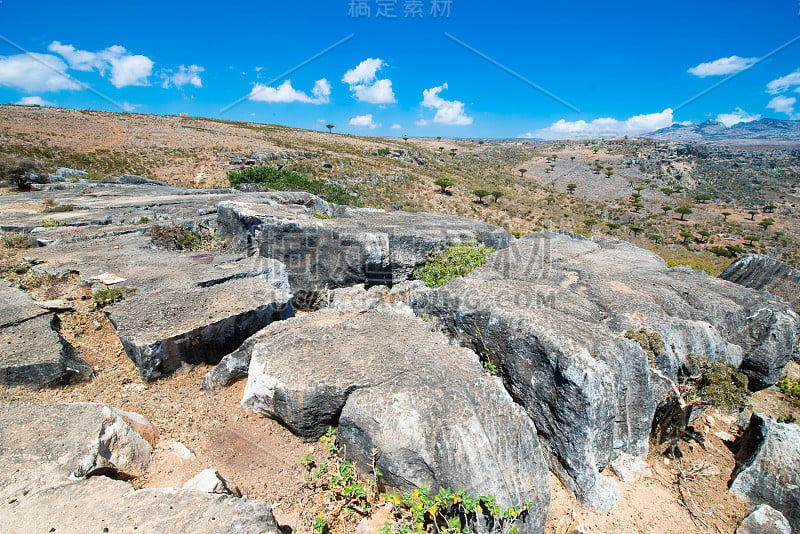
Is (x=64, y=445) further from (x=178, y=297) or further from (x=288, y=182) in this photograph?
(x=288, y=182)

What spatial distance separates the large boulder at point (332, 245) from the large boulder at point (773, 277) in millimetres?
6844

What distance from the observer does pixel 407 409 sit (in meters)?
3.74

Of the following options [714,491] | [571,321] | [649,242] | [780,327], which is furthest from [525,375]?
[649,242]

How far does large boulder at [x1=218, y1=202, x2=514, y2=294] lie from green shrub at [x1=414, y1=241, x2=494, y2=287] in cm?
21

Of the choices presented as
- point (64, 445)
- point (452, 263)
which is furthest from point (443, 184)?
point (64, 445)

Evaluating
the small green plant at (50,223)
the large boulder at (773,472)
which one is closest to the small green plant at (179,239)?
the small green plant at (50,223)

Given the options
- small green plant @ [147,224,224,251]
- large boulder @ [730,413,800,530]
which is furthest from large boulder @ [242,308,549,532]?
small green plant @ [147,224,224,251]

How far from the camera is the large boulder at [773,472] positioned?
456cm

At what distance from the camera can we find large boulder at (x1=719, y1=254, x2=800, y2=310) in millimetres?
8984

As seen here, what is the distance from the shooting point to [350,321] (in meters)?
5.37

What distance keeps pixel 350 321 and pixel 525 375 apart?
242 centimetres

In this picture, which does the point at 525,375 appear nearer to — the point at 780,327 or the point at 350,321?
the point at 350,321

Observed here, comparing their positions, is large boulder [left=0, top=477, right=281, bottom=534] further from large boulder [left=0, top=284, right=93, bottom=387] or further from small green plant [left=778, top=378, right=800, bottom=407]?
small green plant [left=778, top=378, right=800, bottom=407]

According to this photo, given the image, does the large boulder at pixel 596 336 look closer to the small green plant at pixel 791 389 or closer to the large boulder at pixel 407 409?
the large boulder at pixel 407 409
